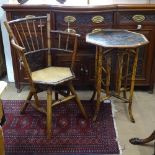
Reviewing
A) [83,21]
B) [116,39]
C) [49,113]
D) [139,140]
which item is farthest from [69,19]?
[139,140]

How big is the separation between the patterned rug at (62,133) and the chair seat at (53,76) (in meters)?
0.42

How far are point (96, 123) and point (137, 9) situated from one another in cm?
109

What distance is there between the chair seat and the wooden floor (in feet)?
1.76

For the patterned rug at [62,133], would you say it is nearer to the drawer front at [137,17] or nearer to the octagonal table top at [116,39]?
the octagonal table top at [116,39]

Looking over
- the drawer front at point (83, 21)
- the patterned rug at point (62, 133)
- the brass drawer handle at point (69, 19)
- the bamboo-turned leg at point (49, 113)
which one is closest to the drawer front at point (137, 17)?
the drawer front at point (83, 21)

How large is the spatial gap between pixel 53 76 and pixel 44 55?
519 mm

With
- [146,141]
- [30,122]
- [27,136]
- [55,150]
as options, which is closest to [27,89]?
[30,122]

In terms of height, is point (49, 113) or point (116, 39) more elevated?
point (116, 39)

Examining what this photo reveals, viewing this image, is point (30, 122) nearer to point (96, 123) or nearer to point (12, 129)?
point (12, 129)

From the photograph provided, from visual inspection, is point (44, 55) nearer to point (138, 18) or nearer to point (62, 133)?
point (62, 133)

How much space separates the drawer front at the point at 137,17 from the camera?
94.2 inches

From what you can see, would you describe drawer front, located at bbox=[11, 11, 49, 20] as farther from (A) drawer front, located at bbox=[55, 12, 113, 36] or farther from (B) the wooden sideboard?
(A) drawer front, located at bbox=[55, 12, 113, 36]

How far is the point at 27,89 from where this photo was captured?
9.29ft

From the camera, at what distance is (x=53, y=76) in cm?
211
